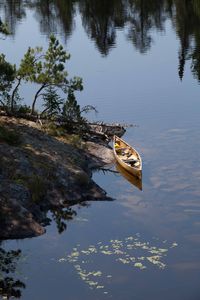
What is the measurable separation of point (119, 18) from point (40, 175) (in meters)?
90.7

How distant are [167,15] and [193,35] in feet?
87.2

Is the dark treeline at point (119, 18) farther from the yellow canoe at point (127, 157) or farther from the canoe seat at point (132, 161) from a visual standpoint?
the canoe seat at point (132, 161)

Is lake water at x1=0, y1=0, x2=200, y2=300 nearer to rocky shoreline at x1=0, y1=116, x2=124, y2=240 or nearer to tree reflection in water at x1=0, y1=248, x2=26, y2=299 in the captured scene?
tree reflection in water at x1=0, y1=248, x2=26, y2=299

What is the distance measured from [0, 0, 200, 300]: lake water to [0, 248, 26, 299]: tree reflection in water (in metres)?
0.31

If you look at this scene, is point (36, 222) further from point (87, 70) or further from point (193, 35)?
point (193, 35)

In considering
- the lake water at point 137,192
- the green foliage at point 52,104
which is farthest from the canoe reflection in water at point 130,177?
the green foliage at point 52,104

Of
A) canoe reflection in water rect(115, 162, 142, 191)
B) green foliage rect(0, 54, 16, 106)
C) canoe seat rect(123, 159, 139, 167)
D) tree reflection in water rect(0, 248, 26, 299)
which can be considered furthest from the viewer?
canoe seat rect(123, 159, 139, 167)

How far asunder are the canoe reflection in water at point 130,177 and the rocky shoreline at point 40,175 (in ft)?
4.23

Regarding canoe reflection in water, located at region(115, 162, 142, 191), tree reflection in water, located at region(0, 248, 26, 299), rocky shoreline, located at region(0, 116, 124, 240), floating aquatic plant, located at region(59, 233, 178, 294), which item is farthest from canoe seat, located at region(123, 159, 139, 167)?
tree reflection in water, located at region(0, 248, 26, 299)

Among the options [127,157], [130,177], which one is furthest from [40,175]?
[127,157]

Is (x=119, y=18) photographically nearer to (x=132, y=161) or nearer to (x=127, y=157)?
(x=127, y=157)

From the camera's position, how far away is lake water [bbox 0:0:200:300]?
3003cm

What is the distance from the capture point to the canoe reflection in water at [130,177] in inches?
1748

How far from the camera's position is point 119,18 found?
126 m
